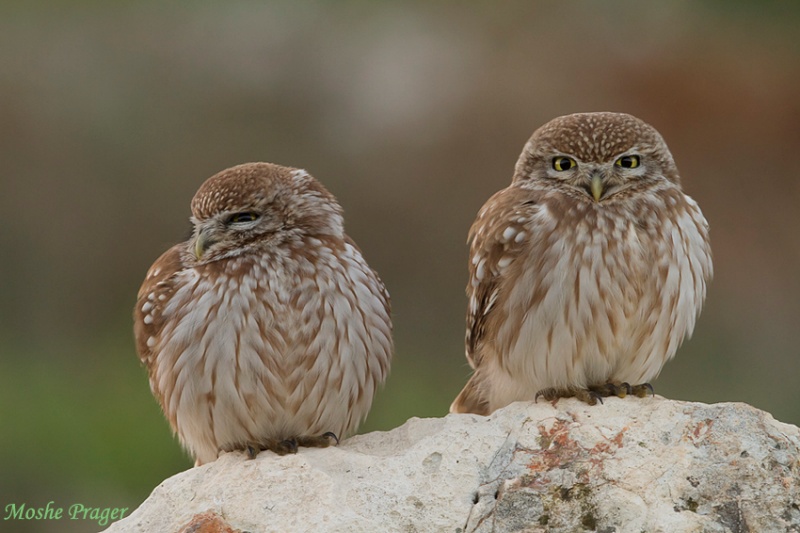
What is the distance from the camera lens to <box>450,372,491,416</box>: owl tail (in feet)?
14.7

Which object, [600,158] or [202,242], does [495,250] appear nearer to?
[600,158]

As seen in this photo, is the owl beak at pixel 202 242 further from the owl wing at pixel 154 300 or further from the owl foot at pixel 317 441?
the owl foot at pixel 317 441

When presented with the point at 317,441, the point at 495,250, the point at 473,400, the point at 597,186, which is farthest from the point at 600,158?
the point at 317,441

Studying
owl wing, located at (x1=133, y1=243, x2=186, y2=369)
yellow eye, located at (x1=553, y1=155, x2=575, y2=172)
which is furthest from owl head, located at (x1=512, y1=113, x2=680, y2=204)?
owl wing, located at (x1=133, y1=243, x2=186, y2=369)

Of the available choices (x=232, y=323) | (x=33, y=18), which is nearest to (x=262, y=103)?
(x=33, y=18)

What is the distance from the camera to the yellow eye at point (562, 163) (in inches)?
163

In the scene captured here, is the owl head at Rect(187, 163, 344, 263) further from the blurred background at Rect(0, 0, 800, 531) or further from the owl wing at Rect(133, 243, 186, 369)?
the blurred background at Rect(0, 0, 800, 531)

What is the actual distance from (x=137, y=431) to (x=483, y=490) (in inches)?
207

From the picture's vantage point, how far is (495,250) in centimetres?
423

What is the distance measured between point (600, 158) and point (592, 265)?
0.35 m

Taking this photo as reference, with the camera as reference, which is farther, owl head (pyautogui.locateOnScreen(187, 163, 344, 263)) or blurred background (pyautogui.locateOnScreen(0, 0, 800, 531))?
blurred background (pyautogui.locateOnScreen(0, 0, 800, 531))

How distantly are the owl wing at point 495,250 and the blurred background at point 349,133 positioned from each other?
13.2 ft
